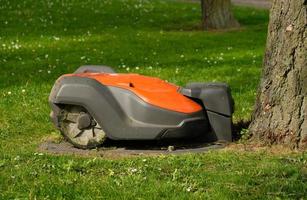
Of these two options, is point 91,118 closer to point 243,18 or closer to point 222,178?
point 222,178

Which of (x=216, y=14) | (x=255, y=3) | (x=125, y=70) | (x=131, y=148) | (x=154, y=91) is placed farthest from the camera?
(x=255, y=3)

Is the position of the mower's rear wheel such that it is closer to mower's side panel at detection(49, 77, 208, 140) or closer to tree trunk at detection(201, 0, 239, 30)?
mower's side panel at detection(49, 77, 208, 140)

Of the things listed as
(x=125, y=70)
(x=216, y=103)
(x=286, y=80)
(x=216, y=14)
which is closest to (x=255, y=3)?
(x=216, y=14)

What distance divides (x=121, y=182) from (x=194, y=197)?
24.0 inches

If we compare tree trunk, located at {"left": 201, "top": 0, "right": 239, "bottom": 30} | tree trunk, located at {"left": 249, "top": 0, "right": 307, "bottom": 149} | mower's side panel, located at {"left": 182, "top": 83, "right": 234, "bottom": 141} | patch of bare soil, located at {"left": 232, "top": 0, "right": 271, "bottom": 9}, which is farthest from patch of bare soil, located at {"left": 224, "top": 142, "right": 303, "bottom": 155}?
patch of bare soil, located at {"left": 232, "top": 0, "right": 271, "bottom": 9}

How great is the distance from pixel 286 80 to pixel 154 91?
3.74 feet

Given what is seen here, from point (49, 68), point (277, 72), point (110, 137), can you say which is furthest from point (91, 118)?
point (49, 68)

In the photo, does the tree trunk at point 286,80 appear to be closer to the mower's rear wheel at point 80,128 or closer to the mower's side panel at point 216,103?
the mower's side panel at point 216,103

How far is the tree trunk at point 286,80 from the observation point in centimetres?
629

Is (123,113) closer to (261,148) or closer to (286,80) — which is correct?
(261,148)

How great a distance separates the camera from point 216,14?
1773cm

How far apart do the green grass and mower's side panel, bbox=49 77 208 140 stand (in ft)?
1.21

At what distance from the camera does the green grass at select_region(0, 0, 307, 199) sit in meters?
5.21

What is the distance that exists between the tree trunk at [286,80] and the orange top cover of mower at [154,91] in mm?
628
